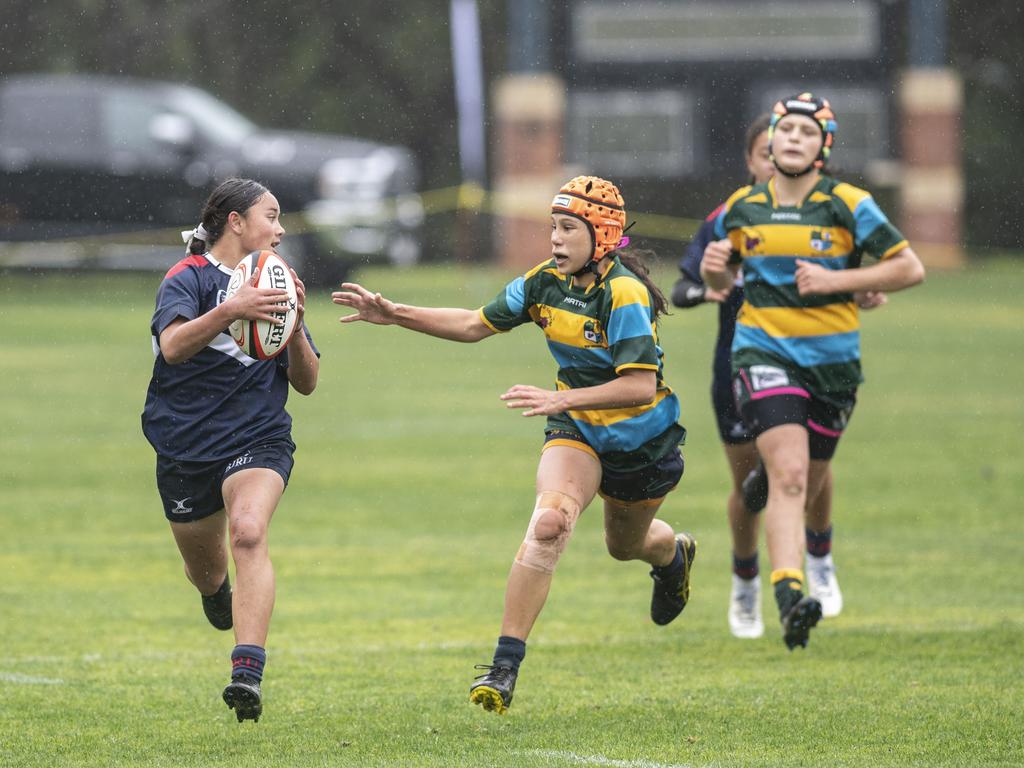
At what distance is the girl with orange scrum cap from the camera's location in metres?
6.61

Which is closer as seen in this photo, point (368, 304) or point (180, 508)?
point (180, 508)

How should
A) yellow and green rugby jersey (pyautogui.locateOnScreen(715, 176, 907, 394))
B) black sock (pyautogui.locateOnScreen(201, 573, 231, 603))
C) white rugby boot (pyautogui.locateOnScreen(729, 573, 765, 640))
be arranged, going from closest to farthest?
black sock (pyautogui.locateOnScreen(201, 573, 231, 603)) < yellow and green rugby jersey (pyautogui.locateOnScreen(715, 176, 907, 394)) < white rugby boot (pyautogui.locateOnScreen(729, 573, 765, 640))

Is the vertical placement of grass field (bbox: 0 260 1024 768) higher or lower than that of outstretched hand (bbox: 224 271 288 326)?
lower

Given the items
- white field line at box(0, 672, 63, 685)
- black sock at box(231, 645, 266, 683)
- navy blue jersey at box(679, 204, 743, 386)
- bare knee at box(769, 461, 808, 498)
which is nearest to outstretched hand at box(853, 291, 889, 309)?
navy blue jersey at box(679, 204, 743, 386)

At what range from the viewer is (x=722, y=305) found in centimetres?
893

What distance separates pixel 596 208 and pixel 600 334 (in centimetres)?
46

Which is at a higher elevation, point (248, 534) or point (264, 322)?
point (264, 322)

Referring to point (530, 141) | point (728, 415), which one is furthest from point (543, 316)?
point (530, 141)

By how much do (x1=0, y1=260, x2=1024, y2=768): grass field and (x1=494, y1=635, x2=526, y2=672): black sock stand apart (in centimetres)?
27

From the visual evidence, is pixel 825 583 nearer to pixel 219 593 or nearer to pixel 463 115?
pixel 219 593

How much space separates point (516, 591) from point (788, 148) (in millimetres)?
2474

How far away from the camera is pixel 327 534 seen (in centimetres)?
→ 1180

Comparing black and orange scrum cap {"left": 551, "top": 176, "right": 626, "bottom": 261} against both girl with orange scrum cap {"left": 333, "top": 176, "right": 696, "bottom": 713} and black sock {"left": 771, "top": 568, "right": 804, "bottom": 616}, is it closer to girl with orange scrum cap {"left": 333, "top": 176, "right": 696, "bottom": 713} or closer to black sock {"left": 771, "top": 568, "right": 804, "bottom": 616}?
girl with orange scrum cap {"left": 333, "top": 176, "right": 696, "bottom": 713}

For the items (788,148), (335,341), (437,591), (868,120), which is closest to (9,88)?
(335,341)
